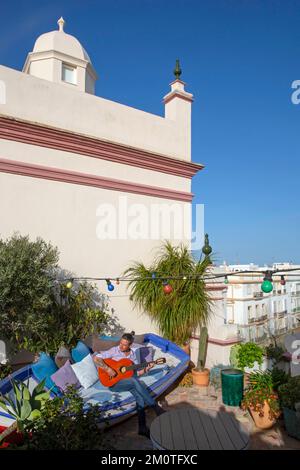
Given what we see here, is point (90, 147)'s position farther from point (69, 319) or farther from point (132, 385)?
point (132, 385)

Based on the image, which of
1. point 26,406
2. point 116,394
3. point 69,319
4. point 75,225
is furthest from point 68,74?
point 26,406

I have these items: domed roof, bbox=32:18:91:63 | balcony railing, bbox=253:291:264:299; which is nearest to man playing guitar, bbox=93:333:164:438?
domed roof, bbox=32:18:91:63

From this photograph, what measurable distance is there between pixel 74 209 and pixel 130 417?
439 cm

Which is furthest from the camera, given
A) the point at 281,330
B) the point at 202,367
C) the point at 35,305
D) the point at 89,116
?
the point at 281,330

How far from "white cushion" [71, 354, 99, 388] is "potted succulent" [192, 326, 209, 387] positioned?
2.30 meters

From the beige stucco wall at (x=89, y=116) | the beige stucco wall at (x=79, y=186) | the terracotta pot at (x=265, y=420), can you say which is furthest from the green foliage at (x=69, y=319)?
the beige stucco wall at (x=89, y=116)

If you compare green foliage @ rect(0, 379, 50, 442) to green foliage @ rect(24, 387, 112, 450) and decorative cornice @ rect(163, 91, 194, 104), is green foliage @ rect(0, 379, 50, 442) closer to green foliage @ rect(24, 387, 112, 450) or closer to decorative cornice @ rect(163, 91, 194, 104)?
green foliage @ rect(24, 387, 112, 450)

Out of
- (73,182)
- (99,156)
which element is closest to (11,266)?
(73,182)

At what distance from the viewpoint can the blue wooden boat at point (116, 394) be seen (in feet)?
13.9

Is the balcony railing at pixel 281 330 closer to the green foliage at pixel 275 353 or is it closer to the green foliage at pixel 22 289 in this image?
the green foliage at pixel 275 353

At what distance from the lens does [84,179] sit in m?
7.28

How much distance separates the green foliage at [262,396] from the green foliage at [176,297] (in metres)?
2.10

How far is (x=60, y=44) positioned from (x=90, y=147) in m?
4.10

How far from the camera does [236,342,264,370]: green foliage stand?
5918mm
